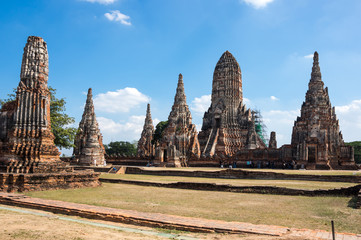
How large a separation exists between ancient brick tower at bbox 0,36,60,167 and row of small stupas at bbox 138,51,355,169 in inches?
826

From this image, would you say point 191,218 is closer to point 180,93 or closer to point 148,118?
point 180,93

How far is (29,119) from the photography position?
41.1 ft

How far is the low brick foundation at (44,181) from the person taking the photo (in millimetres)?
10312

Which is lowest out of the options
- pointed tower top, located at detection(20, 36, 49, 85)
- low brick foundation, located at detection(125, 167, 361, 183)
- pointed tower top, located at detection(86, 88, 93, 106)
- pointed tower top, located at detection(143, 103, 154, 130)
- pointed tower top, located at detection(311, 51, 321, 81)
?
low brick foundation, located at detection(125, 167, 361, 183)

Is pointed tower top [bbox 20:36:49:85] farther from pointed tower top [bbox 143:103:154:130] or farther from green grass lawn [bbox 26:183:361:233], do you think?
pointed tower top [bbox 143:103:154:130]

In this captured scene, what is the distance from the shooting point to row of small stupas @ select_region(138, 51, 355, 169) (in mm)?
28094

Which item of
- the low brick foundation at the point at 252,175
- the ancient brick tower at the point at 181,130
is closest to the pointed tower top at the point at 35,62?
the low brick foundation at the point at 252,175

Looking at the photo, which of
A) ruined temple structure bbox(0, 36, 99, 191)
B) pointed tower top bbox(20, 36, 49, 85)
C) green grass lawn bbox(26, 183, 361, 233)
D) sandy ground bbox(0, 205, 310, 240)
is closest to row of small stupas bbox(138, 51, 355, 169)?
green grass lawn bbox(26, 183, 361, 233)

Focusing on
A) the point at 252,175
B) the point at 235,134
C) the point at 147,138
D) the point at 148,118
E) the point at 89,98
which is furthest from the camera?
the point at 148,118

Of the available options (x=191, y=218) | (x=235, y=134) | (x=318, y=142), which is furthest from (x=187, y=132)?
(x=191, y=218)

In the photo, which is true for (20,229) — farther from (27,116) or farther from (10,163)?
(27,116)

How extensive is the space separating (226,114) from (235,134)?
358 cm

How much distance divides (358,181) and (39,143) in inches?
535

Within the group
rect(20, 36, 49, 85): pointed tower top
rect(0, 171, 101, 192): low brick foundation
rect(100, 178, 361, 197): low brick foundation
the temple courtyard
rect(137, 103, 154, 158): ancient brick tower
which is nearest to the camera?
the temple courtyard
